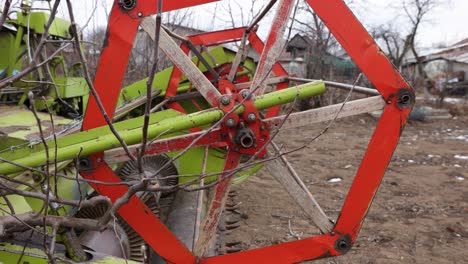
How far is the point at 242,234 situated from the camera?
455 centimetres

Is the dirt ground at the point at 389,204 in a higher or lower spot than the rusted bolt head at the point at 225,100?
lower

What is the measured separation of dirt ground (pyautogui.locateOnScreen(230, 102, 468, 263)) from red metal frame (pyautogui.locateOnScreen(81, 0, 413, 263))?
1062 mm

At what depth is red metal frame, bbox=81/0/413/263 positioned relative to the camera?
229cm

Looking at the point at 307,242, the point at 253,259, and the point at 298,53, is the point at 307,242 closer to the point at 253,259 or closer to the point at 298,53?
the point at 253,259

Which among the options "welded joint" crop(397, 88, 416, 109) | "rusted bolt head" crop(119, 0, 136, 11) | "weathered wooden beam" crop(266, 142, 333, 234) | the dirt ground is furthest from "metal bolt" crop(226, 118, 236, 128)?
the dirt ground

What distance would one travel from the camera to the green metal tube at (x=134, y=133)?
7.32ft

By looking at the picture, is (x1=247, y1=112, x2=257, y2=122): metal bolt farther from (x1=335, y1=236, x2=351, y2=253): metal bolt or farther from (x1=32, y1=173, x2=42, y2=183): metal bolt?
(x1=32, y1=173, x2=42, y2=183): metal bolt

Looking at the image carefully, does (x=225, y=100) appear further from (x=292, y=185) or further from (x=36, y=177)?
(x=36, y=177)

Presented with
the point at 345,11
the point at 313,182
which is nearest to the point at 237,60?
the point at 345,11

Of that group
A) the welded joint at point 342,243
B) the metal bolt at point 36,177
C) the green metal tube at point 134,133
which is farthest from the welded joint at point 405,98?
the metal bolt at point 36,177

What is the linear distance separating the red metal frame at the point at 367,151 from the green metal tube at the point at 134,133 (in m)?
0.10

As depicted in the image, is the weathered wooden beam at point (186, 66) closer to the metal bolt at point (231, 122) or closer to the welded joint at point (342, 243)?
the metal bolt at point (231, 122)

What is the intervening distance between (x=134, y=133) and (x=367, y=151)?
1149 mm

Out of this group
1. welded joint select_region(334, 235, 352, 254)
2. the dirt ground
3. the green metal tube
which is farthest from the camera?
the dirt ground
